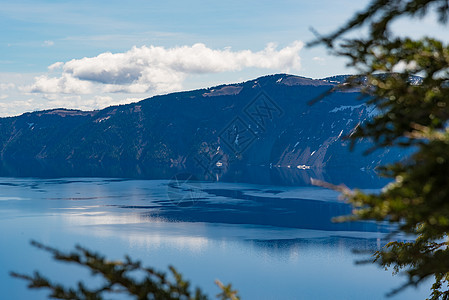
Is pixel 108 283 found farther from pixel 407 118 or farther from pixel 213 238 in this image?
pixel 213 238

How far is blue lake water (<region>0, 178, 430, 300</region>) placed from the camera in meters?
46.1

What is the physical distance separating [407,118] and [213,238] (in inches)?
2393

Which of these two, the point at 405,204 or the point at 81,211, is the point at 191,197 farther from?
the point at 405,204

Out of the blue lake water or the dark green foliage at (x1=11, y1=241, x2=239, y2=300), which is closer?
the dark green foliage at (x1=11, y1=241, x2=239, y2=300)

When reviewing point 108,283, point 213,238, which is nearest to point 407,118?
point 108,283

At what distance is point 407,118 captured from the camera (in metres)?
5.88

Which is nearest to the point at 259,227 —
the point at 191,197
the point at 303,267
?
the point at 303,267

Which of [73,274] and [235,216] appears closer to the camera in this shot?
[73,274]

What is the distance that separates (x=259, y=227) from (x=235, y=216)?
10.2 meters

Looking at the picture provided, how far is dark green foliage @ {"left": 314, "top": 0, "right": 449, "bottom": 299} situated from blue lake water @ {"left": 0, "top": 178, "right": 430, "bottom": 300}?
23937 millimetres

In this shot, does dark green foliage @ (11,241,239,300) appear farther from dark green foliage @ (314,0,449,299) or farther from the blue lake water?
the blue lake water

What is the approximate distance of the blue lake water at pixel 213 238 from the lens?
46125 mm

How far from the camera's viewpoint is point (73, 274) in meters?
48.2

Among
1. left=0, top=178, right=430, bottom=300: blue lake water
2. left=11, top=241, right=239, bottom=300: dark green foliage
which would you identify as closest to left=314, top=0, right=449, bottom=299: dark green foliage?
left=11, top=241, right=239, bottom=300: dark green foliage
